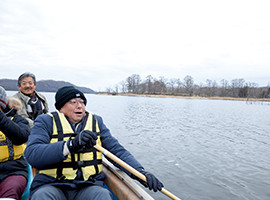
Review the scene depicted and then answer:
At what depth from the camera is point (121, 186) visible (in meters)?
2.27

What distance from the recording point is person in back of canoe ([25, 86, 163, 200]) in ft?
5.82

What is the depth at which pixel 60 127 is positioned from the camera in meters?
2.04

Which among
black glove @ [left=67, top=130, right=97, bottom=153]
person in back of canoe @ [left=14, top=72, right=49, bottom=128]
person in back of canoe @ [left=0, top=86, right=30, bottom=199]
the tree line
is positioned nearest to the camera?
black glove @ [left=67, top=130, right=97, bottom=153]

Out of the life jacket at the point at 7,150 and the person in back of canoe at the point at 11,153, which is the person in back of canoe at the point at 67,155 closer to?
the person in back of canoe at the point at 11,153

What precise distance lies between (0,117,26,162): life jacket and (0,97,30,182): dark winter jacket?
42 mm

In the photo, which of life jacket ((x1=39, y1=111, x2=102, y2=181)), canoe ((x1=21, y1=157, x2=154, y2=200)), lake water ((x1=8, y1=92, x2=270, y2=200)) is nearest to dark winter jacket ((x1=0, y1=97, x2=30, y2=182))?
canoe ((x1=21, y1=157, x2=154, y2=200))

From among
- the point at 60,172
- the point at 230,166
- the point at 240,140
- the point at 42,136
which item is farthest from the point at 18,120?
the point at 240,140

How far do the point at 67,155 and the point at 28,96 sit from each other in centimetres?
278

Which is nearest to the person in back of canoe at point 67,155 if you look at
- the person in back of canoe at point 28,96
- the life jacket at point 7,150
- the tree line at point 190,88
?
the life jacket at point 7,150

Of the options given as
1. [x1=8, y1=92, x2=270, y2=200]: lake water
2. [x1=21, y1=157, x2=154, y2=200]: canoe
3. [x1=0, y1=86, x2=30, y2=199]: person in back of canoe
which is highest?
[x1=0, y1=86, x2=30, y2=199]: person in back of canoe

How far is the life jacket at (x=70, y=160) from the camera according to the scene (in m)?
1.90

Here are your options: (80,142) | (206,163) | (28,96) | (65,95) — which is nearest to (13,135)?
(65,95)

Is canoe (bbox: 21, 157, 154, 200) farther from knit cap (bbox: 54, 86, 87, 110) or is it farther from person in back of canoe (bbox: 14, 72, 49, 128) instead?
person in back of canoe (bbox: 14, 72, 49, 128)

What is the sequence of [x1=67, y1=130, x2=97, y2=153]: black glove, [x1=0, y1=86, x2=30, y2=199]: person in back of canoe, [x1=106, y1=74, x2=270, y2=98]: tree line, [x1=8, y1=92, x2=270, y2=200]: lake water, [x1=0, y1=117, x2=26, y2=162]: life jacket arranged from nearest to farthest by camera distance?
[x1=67, y1=130, x2=97, y2=153]: black glove
[x1=0, y1=86, x2=30, y2=199]: person in back of canoe
[x1=0, y1=117, x2=26, y2=162]: life jacket
[x1=8, y1=92, x2=270, y2=200]: lake water
[x1=106, y1=74, x2=270, y2=98]: tree line
